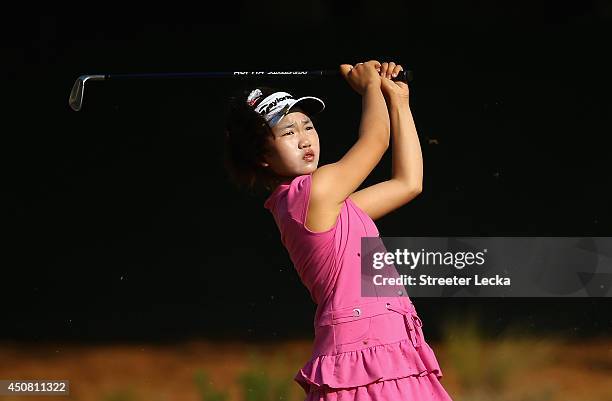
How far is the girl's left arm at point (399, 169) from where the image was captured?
2469mm

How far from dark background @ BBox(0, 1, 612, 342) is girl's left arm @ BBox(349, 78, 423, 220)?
1.83 m

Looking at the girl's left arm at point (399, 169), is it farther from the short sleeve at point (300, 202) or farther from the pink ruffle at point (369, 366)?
the pink ruffle at point (369, 366)

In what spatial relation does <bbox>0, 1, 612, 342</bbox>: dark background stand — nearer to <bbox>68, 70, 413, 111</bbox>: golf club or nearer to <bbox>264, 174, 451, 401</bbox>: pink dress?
<bbox>68, 70, 413, 111</bbox>: golf club

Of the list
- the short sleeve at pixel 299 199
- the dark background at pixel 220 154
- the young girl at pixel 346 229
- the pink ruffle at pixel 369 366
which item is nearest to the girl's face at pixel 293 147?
the young girl at pixel 346 229

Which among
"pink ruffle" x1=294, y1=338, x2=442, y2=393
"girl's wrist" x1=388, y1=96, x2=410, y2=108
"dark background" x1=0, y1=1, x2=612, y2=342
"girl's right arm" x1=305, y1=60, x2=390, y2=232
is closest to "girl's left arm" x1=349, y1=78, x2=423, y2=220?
"girl's wrist" x1=388, y1=96, x2=410, y2=108

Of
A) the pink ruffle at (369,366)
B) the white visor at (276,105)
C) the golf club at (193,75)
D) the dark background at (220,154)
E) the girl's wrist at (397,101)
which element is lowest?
the pink ruffle at (369,366)

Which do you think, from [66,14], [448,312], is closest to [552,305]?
[448,312]

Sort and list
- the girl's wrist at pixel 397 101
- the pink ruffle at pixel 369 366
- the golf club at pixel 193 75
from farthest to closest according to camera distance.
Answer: the golf club at pixel 193 75
the girl's wrist at pixel 397 101
the pink ruffle at pixel 369 366

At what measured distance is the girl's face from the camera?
2.46 m

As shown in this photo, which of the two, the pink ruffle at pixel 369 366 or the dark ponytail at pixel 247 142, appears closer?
the pink ruffle at pixel 369 366

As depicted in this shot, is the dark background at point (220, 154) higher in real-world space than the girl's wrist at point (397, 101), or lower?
higher

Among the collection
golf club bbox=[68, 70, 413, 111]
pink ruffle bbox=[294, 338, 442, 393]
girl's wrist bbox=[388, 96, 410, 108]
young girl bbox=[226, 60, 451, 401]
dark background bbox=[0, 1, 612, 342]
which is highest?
dark background bbox=[0, 1, 612, 342]

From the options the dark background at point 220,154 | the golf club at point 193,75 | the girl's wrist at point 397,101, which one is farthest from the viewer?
the dark background at point 220,154

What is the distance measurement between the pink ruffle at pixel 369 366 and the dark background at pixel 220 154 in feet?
6.92
